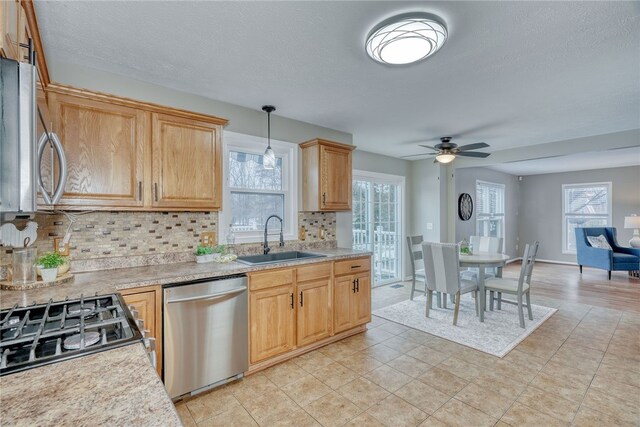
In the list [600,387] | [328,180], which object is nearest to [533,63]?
[328,180]

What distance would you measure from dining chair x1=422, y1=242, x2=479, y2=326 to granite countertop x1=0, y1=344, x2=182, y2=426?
3.35 metres

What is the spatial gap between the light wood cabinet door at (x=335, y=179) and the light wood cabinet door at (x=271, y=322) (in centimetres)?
120

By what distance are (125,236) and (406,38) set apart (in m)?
2.52

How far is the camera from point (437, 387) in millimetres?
2371

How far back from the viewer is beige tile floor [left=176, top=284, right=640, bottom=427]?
2.02 m

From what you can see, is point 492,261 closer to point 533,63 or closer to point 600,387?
point 600,387

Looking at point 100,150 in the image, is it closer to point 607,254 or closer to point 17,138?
point 17,138

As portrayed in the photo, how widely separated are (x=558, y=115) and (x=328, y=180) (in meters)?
2.75

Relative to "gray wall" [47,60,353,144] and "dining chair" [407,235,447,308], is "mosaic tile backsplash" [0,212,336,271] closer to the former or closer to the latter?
"gray wall" [47,60,353,144]

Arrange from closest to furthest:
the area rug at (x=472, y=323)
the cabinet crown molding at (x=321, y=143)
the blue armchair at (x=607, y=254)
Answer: the area rug at (x=472, y=323) < the cabinet crown molding at (x=321, y=143) < the blue armchair at (x=607, y=254)

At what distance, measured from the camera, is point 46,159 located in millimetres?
1714

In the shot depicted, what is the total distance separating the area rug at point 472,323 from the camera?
3148 millimetres

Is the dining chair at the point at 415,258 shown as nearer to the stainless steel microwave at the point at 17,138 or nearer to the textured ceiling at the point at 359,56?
the textured ceiling at the point at 359,56

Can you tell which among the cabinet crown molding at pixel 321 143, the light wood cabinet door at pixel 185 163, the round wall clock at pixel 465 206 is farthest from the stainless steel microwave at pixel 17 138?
the round wall clock at pixel 465 206
